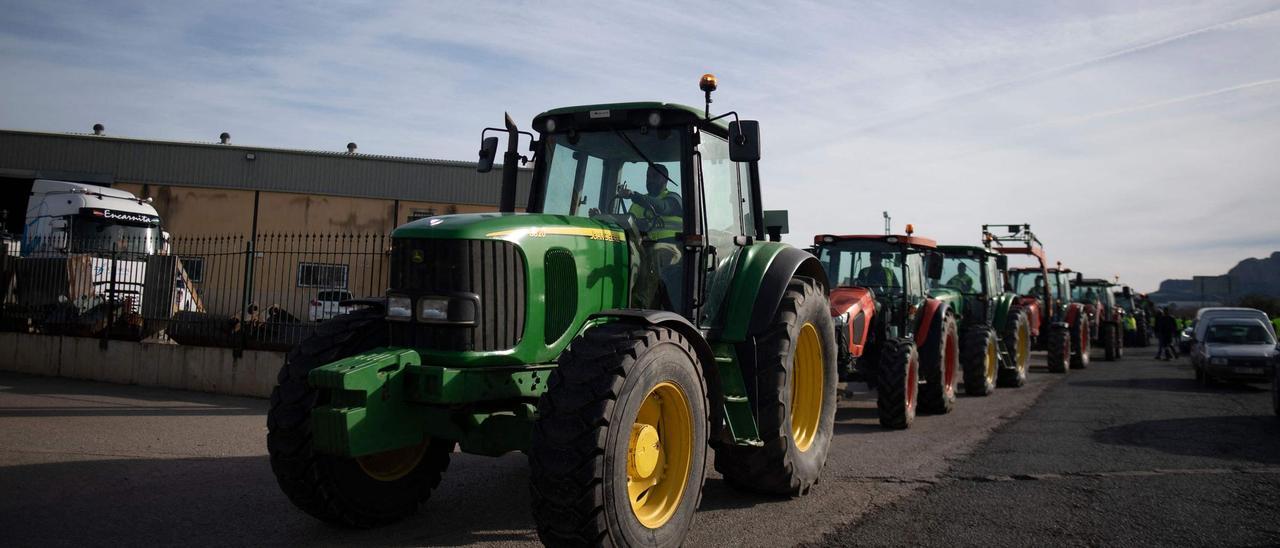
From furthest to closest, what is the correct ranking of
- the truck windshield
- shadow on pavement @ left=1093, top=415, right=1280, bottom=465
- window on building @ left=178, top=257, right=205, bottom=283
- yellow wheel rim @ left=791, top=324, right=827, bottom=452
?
the truck windshield < window on building @ left=178, top=257, right=205, bottom=283 < shadow on pavement @ left=1093, top=415, right=1280, bottom=465 < yellow wheel rim @ left=791, top=324, right=827, bottom=452

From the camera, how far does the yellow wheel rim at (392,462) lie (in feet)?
15.0

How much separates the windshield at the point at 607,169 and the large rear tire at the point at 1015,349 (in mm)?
10183

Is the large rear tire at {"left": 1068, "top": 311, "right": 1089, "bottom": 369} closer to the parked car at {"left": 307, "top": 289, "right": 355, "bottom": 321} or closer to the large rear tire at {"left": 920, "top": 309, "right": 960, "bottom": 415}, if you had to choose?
the large rear tire at {"left": 920, "top": 309, "right": 960, "bottom": 415}

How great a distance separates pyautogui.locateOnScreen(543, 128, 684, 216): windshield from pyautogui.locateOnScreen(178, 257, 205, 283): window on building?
824cm

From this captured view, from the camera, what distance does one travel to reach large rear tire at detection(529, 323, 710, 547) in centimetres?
352

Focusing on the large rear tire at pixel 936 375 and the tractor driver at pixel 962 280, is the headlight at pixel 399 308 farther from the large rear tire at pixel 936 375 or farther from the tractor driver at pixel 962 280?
the tractor driver at pixel 962 280

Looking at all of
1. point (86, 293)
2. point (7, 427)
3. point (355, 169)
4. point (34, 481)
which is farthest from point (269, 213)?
point (34, 481)

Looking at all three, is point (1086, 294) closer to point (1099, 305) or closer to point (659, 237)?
point (1099, 305)

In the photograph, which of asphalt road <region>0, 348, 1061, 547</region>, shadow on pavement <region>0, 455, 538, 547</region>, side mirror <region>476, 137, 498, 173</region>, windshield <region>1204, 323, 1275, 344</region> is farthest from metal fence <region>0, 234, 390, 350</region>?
windshield <region>1204, 323, 1275, 344</region>

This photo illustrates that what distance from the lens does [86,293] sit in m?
12.4

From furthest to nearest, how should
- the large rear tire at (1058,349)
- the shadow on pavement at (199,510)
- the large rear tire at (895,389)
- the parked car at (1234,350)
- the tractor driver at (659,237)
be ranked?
1. the large rear tire at (1058,349)
2. the parked car at (1234,350)
3. the large rear tire at (895,389)
4. the tractor driver at (659,237)
5. the shadow on pavement at (199,510)

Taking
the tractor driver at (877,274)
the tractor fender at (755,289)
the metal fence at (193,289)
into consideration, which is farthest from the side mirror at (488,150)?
the tractor driver at (877,274)

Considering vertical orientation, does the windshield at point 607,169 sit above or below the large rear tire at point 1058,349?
above

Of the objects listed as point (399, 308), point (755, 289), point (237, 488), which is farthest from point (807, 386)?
point (237, 488)
